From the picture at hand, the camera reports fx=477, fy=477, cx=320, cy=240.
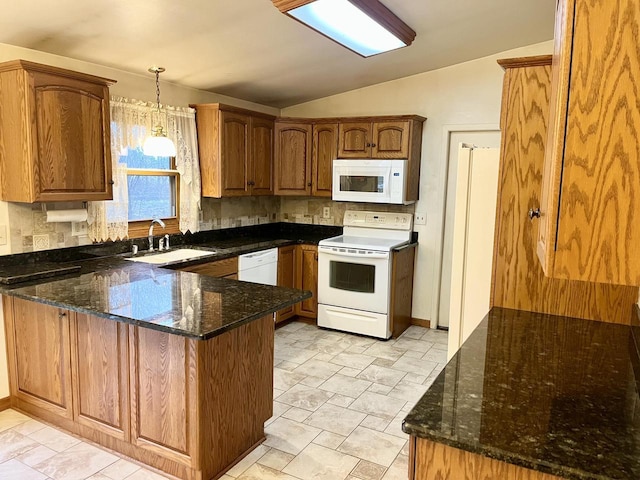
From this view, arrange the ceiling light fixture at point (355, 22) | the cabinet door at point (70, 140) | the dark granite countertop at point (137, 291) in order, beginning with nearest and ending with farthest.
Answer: the dark granite countertop at point (137, 291) → the ceiling light fixture at point (355, 22) → the cabinet door at point (70, 140)

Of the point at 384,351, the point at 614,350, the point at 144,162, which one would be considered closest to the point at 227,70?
the point at 144,162

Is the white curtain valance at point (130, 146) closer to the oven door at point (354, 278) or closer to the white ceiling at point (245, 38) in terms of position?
the white ceiling at point (245, 38)

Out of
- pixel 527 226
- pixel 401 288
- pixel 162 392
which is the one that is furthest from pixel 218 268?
pixel 527 226

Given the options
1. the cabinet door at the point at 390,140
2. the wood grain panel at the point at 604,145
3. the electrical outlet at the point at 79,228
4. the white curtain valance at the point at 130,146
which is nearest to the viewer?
the wood grain panel at the point at 604,145

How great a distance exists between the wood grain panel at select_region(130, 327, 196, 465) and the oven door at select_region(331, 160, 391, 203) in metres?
2.79

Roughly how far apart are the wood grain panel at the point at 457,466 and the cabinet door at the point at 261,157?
12.3 ft

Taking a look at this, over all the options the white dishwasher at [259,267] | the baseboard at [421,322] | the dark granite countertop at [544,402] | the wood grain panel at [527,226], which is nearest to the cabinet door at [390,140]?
the white dishwasher at [259,267]

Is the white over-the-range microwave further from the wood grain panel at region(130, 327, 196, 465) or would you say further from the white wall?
the wood grain panel at region(130, 327, 196, 465)

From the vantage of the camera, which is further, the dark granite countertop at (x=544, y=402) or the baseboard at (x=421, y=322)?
the baseboard at (x=421, y=322)

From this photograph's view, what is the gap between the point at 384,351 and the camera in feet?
13.7

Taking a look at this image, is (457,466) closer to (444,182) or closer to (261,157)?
(444,182)

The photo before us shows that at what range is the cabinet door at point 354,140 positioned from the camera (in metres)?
4.66

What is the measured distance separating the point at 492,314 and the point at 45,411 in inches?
101

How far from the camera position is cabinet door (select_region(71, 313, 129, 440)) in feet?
7.88
